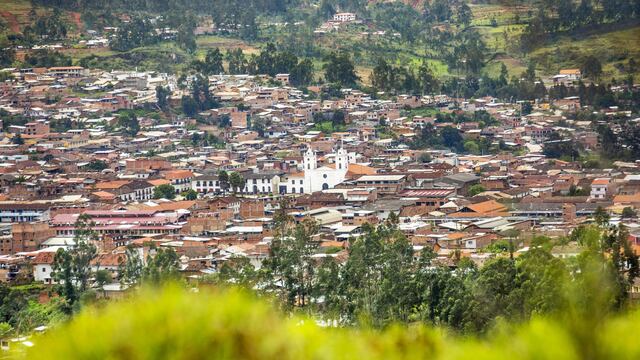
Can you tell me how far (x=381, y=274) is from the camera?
1320cm

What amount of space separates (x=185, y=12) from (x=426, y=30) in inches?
267

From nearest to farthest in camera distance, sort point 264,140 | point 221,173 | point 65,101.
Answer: point 221,173 → point 264,140 → point 65,101

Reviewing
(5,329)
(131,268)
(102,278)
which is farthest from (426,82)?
(5,329)

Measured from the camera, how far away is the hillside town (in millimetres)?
17516

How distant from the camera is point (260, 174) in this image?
74.9 ft

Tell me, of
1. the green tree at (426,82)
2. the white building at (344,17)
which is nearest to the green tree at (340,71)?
the green tree at (426,82)

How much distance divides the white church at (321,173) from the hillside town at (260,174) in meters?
0.03

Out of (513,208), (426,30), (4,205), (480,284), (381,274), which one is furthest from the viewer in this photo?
(426,30)

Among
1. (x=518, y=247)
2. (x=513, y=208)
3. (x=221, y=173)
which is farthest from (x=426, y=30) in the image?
(x=518, y=247)

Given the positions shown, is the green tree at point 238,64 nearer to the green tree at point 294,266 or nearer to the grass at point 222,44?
the grass at point 222,44

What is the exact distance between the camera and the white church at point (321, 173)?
75.3 feet

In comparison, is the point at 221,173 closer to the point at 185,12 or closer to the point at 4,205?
the point at 4,205

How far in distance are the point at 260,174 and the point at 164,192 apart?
1.85 metres

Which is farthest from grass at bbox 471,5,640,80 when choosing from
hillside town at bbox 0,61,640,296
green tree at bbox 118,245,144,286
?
green tree at bbox 118,245,144,286
